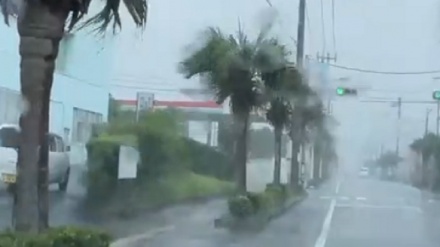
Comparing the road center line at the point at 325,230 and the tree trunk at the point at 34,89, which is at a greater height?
the tree trunk at the point at 34,89

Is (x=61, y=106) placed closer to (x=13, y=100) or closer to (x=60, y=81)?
(x=60, y=81)

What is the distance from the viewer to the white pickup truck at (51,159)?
2167cm

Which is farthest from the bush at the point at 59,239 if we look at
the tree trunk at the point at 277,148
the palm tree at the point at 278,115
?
the tree trunk at the point at 277,148

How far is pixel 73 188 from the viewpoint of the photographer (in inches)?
997

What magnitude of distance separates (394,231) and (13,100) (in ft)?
34.8

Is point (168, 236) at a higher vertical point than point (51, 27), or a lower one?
lower

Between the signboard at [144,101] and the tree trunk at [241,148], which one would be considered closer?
the signboard at [144,101]

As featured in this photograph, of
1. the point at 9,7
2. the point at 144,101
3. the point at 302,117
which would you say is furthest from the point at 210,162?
the point at 9,7

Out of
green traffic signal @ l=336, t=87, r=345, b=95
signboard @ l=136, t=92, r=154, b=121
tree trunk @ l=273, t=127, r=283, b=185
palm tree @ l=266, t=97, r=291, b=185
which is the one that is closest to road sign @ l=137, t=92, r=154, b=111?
signboard @ l=136, t=92, r=154, b=121

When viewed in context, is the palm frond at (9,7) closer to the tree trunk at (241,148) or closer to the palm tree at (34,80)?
the palm tree at (34,80)

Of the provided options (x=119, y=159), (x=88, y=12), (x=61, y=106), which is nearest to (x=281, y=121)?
(x=61, y=106)

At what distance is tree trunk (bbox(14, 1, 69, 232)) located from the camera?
14.1 m

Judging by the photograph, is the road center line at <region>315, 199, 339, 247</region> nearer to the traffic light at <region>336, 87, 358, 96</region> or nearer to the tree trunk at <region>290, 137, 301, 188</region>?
the traffic light at <region>336, 87, 358, 96</region>

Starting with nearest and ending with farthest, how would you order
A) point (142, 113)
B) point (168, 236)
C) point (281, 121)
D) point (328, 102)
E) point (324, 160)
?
point (168, 236) < point (142, 113) < point (281, 121) < point (328, 102) < point (324, 160)
